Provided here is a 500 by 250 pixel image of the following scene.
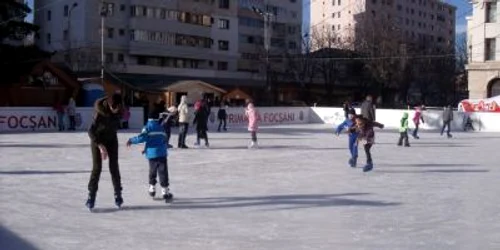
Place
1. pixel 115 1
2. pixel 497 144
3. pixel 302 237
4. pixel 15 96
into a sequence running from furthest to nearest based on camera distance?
pixel 115 1 → pixel 15 96 → pixel 497 144 → pixel 302 237

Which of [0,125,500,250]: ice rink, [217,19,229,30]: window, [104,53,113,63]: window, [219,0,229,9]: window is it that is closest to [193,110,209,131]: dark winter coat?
[0,125,500,250]: ice rink

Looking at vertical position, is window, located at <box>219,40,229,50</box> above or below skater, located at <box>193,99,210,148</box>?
above

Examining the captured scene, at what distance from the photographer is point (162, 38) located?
6169cm

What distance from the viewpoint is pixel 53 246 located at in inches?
249

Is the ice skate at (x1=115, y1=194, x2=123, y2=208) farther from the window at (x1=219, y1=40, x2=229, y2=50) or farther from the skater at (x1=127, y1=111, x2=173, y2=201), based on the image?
the window at (x1=219, y1=40, x2=229, y2=50)

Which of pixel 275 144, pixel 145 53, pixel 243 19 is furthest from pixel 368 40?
pixel 275 144

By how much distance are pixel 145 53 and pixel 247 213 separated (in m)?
52.6

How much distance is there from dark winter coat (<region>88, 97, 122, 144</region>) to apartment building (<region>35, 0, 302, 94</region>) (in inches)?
1745

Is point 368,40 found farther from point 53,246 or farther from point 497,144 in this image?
point 53,246

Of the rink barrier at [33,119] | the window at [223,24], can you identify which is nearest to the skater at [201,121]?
the rink barrier at [33,119]

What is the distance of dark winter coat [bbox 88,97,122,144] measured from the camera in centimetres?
826

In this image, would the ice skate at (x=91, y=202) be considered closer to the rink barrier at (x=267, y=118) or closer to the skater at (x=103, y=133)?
the skater at (x=103, y=133)

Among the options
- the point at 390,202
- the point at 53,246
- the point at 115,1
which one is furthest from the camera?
the point at 115,1

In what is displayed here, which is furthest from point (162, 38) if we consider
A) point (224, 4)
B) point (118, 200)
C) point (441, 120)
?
point (118, 200)
